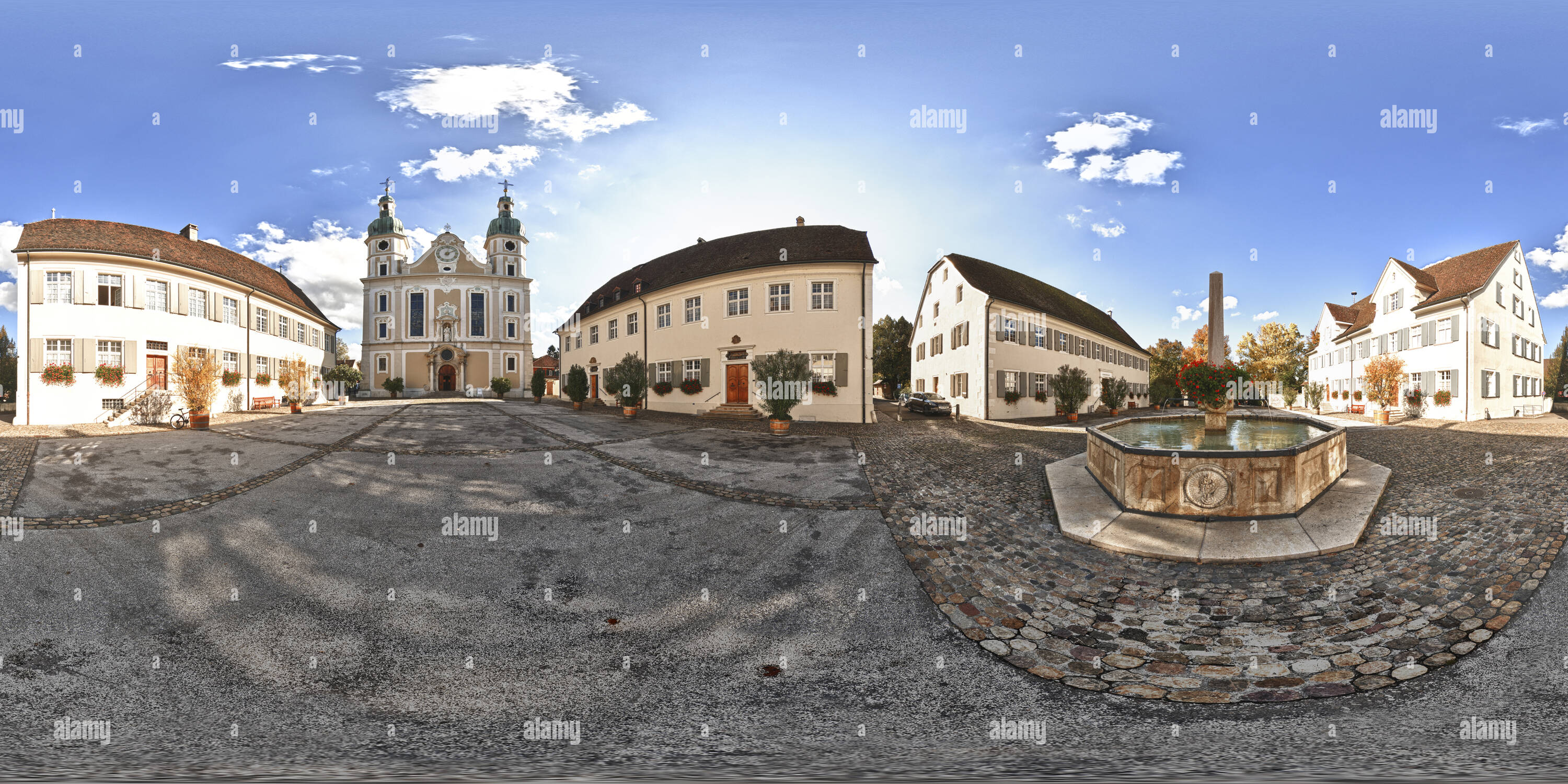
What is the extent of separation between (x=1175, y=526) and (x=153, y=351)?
1246 inches

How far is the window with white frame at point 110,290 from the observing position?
70.6 ft

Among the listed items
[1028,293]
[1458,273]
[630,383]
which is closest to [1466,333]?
[1458,273]

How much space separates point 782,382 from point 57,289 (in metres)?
24.7

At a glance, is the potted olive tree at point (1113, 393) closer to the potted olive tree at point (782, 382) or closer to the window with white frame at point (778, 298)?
the window with white frame at point (778, 298)

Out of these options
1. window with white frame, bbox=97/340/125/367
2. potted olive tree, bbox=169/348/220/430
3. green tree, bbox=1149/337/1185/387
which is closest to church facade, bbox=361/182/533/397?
window with white frame, bbox=97/340/125/367

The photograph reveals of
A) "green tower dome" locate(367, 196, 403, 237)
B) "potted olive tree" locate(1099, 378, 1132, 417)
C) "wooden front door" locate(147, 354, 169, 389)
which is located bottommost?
"potted olive tree" locate(1099, 378, 1132, 417)

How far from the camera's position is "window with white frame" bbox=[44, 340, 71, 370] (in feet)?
67.1

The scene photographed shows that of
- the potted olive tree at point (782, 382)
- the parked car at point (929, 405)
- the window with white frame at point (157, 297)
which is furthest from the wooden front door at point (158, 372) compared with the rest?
the parked car at point (929, 405)

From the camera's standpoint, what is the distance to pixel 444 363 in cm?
4662

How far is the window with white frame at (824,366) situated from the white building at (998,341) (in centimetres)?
762

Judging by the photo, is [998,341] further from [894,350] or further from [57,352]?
[57,352]

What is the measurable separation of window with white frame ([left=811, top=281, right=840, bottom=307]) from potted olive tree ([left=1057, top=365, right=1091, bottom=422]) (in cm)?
1174

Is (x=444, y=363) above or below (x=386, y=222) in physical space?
below

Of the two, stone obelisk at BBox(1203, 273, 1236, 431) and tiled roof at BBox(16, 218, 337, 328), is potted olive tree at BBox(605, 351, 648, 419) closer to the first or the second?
tiled roof at BBox(16, 218, 337, 328)
